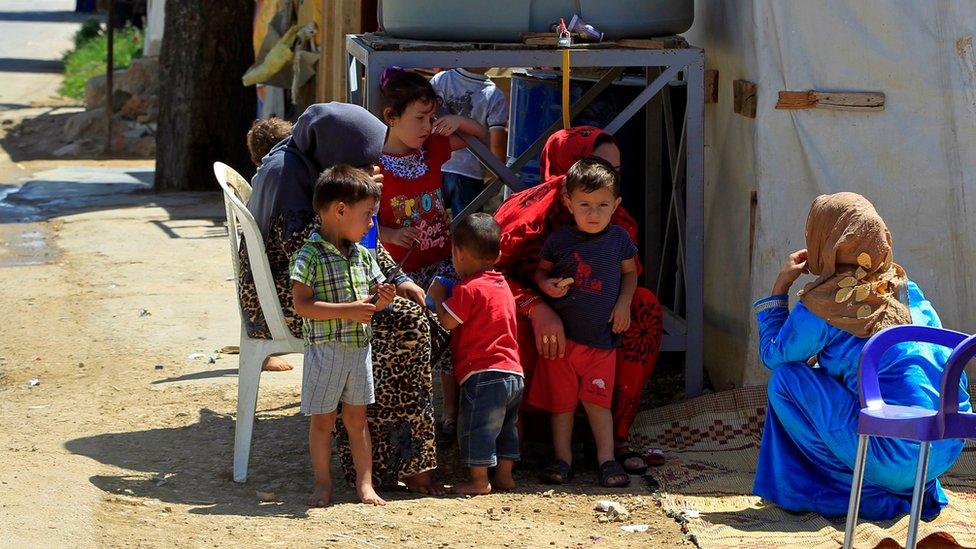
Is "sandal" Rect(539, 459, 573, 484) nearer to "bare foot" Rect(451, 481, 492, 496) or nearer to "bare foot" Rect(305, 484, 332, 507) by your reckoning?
"bare foot" Rect(451, 481, 492, 496)

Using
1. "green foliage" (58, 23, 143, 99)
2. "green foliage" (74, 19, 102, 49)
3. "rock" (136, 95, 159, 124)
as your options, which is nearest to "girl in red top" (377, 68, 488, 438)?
"rock" (136, 95, 159, 124)

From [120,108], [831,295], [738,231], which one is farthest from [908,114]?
[120,108]

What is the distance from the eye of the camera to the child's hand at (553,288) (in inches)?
177

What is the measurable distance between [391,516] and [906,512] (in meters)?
1.63

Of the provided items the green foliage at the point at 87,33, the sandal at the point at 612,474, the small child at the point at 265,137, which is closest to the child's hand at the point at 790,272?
the sandal at the point at 612,474

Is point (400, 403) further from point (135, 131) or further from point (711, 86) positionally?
point (135, 131)

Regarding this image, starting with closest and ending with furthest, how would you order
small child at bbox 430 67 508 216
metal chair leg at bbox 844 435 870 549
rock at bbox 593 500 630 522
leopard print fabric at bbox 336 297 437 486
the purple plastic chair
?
1. the purple plastic chair
2. metal chair leg at bbox 844 435 870 549
3. rock at bbox 593 500 630 522
4. leopard print fabric at bbox 336 297 437 486
5. small child at bbox 430 67 508 216

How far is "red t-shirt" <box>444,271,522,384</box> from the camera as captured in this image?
433 centimetres

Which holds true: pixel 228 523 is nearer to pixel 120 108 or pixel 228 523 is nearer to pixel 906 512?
pixel 906 512

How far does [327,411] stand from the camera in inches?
163

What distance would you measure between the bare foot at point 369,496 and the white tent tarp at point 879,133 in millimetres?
1712

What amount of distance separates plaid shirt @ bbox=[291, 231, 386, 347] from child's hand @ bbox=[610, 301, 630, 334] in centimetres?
94

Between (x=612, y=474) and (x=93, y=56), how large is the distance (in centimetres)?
2041

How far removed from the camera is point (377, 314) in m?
4.27
